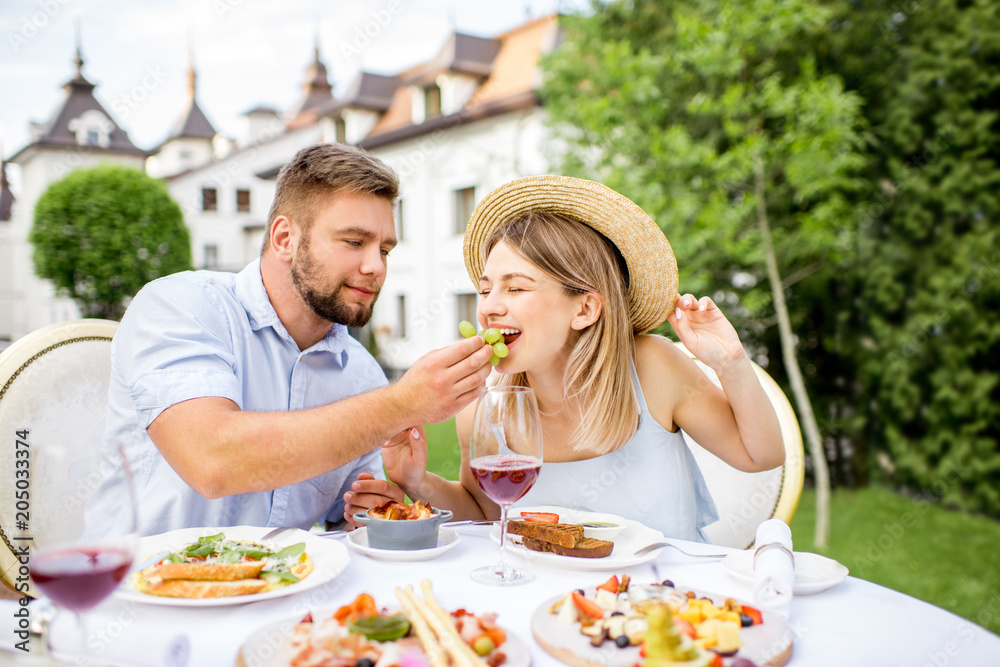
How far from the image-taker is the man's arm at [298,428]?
1.75 m

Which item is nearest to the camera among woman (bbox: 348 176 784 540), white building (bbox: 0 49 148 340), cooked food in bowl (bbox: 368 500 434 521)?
cooked food in bowl (bbox: 368 500 434 521)

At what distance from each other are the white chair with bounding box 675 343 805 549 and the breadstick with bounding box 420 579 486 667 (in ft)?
5.23

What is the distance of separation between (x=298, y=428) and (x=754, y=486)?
1.70 metres

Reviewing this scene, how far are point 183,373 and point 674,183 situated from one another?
220 inches

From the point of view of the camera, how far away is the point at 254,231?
108 feet

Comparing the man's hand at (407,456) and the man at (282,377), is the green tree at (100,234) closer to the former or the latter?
the man at (282,377)

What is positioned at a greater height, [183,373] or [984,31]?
[984,31]

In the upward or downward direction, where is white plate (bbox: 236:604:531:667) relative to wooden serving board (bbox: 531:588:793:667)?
upward

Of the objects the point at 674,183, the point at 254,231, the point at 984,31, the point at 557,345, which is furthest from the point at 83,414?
the point at 254,231

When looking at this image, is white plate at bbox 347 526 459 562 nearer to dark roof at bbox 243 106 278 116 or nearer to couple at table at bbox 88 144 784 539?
couple at table at bbox 88 144 784 539

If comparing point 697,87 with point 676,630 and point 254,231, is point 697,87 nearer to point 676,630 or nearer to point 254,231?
point 676,630

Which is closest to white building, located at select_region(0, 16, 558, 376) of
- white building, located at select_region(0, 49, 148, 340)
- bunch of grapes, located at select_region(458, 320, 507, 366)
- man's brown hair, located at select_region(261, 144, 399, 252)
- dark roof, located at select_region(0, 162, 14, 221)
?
man's brown hair, located at select_region(261, 144, 399, 252)

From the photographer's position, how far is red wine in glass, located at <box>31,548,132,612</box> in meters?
0.94

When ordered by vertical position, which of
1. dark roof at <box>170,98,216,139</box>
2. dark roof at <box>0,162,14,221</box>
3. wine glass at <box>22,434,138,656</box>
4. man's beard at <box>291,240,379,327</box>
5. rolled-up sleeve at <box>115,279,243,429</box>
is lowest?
wine glass at <box>22,434,138,656</box>
